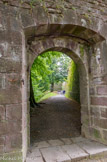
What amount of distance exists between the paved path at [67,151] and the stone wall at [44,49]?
275 mm

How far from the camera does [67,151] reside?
2.45 metres

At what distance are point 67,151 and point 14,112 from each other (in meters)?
1.48

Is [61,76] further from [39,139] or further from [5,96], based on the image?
[5,96]

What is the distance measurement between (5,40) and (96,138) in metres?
3.10

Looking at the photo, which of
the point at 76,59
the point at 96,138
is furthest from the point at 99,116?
the point at 76,59

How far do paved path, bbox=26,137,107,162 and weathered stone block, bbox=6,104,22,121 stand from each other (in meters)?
0.90

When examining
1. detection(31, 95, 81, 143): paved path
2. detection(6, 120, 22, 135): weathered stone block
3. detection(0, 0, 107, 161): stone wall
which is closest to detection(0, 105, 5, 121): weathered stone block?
detection(0, 0, 107, 161): stone wall

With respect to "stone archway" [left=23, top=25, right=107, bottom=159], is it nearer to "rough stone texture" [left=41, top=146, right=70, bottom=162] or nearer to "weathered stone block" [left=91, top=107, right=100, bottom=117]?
Answer: "weathered stone block" [left=91, top=107, right=100, bottom=117]

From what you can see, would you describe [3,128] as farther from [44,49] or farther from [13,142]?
[44,49]

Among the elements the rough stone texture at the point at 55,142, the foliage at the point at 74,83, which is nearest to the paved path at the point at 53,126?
the rough stone texture at the point at 55,142

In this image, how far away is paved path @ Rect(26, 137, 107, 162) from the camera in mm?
2216

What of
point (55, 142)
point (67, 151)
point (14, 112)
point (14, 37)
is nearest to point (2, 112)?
point (14, 112)

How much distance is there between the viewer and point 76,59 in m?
3.25

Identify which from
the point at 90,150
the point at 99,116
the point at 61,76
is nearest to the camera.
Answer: the point at 90,150
